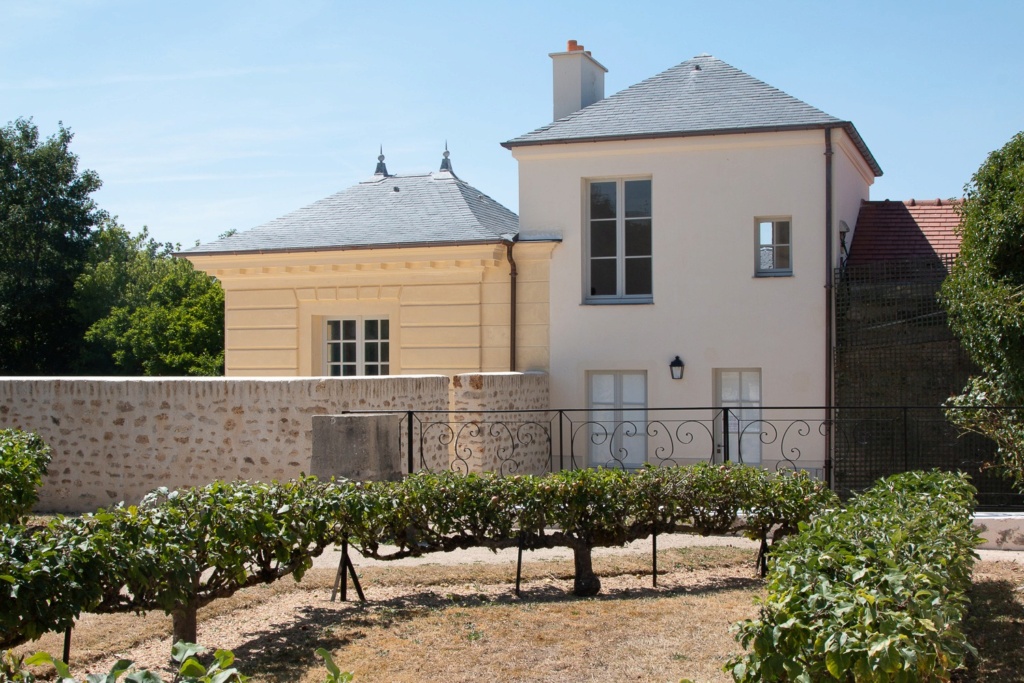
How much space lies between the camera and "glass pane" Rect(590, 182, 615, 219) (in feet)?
48.7

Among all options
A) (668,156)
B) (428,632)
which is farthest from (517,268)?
(428,632)

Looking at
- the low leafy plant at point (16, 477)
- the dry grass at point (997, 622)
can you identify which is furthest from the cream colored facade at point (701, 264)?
the low leafy plant at point (16, 477)

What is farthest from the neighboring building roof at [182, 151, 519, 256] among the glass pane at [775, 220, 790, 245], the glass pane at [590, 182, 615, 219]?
the glass pane at [775, 220, 790, 245]

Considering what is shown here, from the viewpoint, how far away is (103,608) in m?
5.71

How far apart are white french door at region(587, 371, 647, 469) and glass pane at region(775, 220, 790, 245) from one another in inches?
104

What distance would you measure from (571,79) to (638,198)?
2715 millimetres

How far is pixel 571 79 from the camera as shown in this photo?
1625cm

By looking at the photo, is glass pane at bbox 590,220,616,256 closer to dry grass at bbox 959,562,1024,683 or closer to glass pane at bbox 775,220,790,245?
glass pane at bbox 775,220,790,245

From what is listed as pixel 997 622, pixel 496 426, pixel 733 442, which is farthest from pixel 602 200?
pixel 997 622

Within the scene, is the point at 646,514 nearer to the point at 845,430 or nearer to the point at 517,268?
the point at 845,430

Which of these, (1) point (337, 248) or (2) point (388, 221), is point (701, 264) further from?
(1) point (337, 248)

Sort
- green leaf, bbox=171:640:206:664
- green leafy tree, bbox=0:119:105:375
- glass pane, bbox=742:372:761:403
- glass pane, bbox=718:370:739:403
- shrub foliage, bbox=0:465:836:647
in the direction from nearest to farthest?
1. green leaf, bbox=171:640:206:664
2. shrub foliage, bbox=0:465:836:647
3. glass pane, bbox=742:372:761:403
4. glass pane, bbox=718:370:739:403
5. green leafy tree, bbox=0:119:105:375

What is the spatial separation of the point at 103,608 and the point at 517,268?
9.82 m

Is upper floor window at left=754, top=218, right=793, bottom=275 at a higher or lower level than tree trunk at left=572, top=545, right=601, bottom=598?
higher
